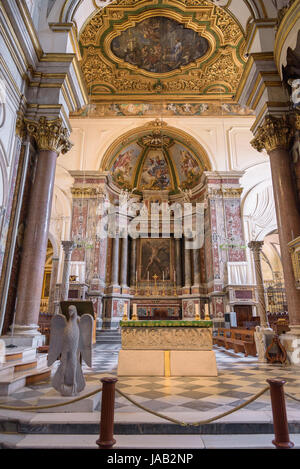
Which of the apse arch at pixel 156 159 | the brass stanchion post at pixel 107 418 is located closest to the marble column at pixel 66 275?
the apse arch at pixel 156 159

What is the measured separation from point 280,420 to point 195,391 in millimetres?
1818

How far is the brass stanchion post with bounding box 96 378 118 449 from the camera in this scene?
2402 mm

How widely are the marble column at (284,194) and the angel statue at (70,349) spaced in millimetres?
4345

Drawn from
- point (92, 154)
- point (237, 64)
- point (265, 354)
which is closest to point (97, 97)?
point (92, 154)

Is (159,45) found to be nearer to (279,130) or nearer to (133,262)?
(279,130)

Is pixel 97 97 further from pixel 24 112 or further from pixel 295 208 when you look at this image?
pixel 295 208

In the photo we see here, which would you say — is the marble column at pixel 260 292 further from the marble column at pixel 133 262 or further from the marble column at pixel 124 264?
the marble column at pixel 133 262

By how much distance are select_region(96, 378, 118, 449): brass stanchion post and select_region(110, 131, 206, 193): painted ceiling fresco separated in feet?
48.1

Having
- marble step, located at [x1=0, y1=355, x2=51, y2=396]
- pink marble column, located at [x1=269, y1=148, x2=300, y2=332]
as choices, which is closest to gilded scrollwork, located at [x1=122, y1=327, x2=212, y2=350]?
marble step, located at [x1=0, y1=355, x2=51, y2=396]

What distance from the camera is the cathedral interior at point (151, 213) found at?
12.1ft

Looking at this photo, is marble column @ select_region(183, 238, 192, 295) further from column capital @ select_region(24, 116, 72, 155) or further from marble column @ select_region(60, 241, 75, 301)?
column capital @ select_region(24, 116, 72, 155)
